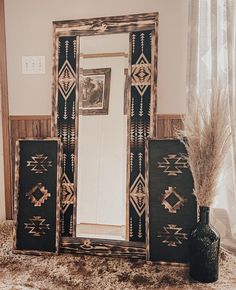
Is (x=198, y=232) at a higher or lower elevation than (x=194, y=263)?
higher

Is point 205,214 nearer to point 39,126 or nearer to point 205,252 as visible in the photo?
point 205,252

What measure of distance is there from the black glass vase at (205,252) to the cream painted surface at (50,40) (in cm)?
70

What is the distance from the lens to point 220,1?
5.20 feet

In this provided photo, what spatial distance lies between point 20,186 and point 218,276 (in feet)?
3.82

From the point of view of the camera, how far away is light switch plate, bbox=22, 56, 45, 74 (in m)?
1.93

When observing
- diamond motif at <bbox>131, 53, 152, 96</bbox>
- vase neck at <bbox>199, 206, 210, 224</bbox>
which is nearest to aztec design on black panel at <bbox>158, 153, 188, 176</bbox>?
vase neck at <bbox>199, 206, 210, 224</bbox>

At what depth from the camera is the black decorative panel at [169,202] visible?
61.4 inches

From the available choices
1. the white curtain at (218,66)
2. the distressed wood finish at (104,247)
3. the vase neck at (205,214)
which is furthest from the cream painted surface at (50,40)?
the distressed wood finish at (104,247)

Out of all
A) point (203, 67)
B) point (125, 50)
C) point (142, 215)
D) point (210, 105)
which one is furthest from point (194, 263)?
point (125, 50)

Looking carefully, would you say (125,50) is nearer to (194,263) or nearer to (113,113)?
(113,113)

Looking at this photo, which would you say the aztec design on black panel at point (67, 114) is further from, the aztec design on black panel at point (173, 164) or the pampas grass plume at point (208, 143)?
the pampas grass plume at point (208, 143)

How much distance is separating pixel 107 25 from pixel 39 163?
888 millimetres

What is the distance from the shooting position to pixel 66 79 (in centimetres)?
179

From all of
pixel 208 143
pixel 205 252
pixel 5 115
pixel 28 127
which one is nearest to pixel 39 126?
pixel 28 127
